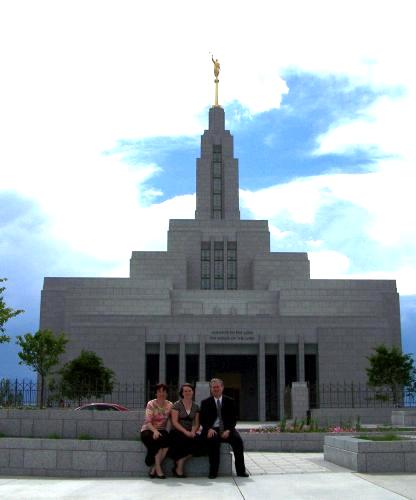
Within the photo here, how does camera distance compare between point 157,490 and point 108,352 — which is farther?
point 108,352

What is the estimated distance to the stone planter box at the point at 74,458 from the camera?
12.0m

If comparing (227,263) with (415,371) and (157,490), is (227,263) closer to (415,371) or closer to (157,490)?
(415,371)

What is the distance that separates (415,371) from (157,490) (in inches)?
1534

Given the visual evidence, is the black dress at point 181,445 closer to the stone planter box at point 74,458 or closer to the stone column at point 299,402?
the stone planter box at point 74,458

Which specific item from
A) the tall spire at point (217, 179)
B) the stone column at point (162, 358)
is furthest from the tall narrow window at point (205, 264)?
the stone column at point (162, 358)

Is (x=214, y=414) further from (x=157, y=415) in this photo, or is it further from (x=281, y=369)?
(x=281, y=369)

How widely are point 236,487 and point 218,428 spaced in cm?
165

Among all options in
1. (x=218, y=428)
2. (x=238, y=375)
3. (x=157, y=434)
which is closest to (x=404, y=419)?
(x=218, y=428)

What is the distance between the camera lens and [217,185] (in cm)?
7331

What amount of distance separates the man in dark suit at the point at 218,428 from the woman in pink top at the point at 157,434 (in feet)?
2.29

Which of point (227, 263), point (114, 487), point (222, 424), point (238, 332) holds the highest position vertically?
point (227, 263)

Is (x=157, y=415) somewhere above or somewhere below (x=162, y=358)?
below

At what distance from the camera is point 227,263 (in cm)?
6875

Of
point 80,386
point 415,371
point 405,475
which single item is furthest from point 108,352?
point 405,475
